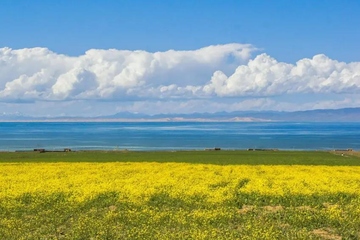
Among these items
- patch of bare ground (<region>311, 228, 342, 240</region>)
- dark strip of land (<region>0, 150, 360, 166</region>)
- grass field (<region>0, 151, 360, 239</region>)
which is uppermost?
dark strip of land (<region>0, 150, 360, 166</region>)

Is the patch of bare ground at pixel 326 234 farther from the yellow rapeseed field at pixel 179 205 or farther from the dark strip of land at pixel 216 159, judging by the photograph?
the dark strip of land at pixel 216 159

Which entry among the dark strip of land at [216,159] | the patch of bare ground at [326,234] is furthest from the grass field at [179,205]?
the dark strip of land at [216,159]

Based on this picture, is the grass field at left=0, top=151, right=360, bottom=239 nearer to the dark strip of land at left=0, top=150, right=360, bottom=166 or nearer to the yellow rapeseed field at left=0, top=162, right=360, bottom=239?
the yellow rapeseed field at left=0, top=162, right=360, bottom=239

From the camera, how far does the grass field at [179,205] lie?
20734mm

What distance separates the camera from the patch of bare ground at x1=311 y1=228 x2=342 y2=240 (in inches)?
800

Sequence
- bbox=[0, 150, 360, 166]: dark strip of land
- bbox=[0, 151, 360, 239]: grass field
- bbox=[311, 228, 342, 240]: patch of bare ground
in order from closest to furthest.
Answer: bbox=[311, 228, 342, 240]: patch of bare ground < bbox=[0, 151, 360, 239]: grass field < bbox=[0, 150, 360, 166]: dark strip of land

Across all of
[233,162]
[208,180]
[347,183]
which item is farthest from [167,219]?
[233,162]

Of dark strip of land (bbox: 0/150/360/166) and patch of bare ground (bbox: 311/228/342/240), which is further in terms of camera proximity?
dark strip of land (bbox: 0/150/360/166)

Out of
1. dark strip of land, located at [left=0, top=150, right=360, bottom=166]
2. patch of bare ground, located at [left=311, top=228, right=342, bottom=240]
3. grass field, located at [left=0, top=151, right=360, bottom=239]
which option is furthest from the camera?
dark strip of land, located at [left=0, top=150, right=360, bottom=166]

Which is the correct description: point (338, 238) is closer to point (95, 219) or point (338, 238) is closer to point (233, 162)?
point (95, 219)

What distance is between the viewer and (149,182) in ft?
110

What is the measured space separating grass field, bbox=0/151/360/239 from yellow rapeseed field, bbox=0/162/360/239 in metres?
0.05

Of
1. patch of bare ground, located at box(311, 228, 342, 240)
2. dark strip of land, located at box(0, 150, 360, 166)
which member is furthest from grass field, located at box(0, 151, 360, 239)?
dark strip of land, located at box(0, 150, 360, 166)

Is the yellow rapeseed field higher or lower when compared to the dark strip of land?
lower
